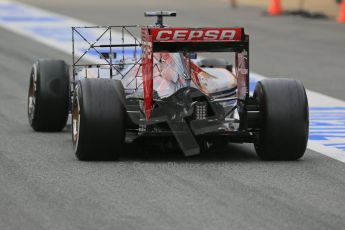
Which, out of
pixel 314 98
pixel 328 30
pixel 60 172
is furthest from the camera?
pixel 328 30

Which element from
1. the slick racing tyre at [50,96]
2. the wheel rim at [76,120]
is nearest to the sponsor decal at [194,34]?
the wheel rim at [76,120]

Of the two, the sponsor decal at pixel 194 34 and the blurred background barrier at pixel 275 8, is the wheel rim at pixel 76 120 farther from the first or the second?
the blurred background barrier at pixel 275 8

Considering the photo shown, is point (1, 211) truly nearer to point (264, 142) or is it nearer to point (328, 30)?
point (264, 142)

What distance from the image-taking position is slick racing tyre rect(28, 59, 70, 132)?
13930 mm

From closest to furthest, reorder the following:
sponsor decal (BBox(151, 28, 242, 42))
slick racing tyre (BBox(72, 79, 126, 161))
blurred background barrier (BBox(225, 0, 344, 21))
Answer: slick racing tyre (BBox(72, 79, 126, 161)) < sponsor decal (BBox(151, 28, 242, 42)) < blurred background barrier (BBox(225, 0, 344, 21))

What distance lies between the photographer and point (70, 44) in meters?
27.5

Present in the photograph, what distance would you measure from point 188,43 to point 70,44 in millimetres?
15726

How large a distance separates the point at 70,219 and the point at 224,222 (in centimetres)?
116

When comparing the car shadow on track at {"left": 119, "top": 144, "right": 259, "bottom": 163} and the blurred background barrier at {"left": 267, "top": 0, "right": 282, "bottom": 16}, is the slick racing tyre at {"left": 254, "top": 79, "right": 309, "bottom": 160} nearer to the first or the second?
the car shadow on track at {"left": 119, "top": 144, "right": 259, "bottom": 163}

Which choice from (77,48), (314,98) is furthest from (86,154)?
(77,48)

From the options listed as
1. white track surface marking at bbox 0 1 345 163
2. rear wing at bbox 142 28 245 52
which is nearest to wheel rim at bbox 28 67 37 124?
rear wing at bbox 142 28 245 52

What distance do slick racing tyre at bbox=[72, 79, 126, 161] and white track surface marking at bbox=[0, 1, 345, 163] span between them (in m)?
2.39

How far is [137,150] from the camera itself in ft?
41.6

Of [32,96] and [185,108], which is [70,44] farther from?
[185,108]
